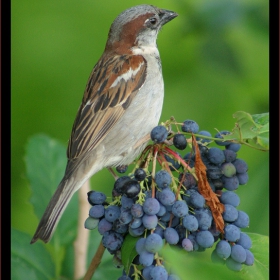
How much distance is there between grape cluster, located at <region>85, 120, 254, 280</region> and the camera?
6.50 ft

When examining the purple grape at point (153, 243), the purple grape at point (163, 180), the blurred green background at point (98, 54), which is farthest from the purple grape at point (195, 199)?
Answer: the blurred green background at point (98, 54)

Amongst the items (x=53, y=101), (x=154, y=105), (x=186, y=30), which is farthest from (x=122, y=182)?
(x=53, y=101)

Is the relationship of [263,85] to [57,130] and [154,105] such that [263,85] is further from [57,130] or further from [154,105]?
[57,130]

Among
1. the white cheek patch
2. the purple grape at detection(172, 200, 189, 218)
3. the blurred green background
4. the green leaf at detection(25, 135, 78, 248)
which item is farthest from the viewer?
the blurred green background

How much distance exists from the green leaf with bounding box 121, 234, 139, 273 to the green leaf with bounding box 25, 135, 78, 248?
782 mm

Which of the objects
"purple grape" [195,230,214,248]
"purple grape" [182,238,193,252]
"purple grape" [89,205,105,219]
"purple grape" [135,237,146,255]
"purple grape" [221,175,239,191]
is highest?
"purple grape" [221,175,239,191]

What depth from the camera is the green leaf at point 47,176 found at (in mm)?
2896

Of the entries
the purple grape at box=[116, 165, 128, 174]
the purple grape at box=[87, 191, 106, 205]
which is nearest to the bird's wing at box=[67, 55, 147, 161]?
the purple grape at box=[116, 165, 128, 174]

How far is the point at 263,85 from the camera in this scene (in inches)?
141

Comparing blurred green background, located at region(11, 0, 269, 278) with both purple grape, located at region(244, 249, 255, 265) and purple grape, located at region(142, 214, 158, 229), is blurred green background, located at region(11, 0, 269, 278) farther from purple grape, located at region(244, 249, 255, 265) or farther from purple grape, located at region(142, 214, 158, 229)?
purple grape, located at region(142, 214, 158, 229)

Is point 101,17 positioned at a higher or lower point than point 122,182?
higher

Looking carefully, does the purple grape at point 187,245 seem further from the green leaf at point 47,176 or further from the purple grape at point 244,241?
the green leaf at point 47,176

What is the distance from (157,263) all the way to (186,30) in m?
1.99

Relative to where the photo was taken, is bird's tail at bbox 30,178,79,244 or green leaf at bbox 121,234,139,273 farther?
bird's tail at bbox 30,178,79,244
